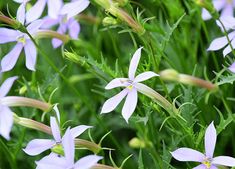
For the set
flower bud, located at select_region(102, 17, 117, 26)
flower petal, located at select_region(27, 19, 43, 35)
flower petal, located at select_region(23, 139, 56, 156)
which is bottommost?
flower petal, located at select_region(23, 139, 56, 156)

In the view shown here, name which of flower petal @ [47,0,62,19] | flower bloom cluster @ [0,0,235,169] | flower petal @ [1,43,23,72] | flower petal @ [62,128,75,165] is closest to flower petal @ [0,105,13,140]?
flower bloom cluster @ [0,0,235,169]

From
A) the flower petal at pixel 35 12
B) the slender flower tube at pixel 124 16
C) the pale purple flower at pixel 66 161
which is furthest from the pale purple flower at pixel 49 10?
the pale purple flower at pixel 66 161

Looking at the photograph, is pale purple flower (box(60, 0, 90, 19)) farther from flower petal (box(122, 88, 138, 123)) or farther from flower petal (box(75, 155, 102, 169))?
flower petal (box(75, 155, 102, 169))

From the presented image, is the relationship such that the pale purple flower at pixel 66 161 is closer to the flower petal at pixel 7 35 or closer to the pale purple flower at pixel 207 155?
the pale purple flower at pixel 207 155

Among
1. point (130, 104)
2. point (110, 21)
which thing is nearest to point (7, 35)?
point (110, 21)

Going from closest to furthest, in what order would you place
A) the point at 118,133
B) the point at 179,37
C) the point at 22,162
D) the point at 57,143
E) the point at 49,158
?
the point at 49,158 → the point at 57,143 → the point at 179,37 → the point at 22,162 → the point at 118,133

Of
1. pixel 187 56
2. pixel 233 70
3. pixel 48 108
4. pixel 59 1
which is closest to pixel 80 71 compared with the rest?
pixel 187 56

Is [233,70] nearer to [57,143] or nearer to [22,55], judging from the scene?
[57,143]
